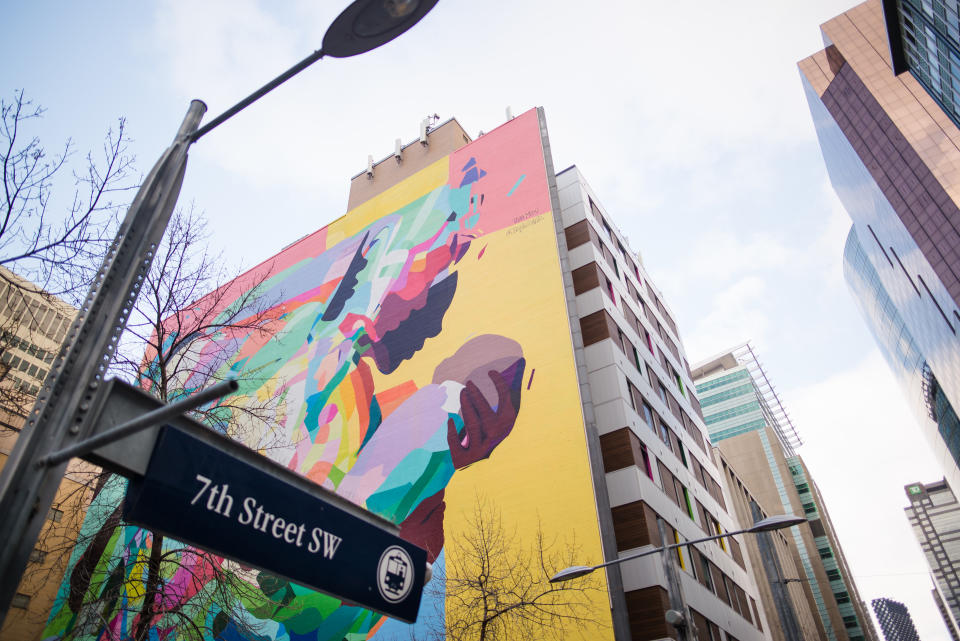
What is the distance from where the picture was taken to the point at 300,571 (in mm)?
3520

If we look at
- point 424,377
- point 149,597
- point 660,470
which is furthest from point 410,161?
point 149,597

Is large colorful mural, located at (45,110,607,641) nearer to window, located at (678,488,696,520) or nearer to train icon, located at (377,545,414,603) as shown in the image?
window, located at (678,488,696,520)

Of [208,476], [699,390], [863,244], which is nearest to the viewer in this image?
[208,476]

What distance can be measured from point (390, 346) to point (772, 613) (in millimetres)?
56547

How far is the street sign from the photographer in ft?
9.58

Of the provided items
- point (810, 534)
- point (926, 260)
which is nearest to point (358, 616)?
point (926, 260)

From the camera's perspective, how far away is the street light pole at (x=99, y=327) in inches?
99.6

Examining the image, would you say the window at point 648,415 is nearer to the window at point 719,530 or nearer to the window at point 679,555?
the window at point 679,555

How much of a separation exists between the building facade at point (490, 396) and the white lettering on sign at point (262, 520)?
41.4ft

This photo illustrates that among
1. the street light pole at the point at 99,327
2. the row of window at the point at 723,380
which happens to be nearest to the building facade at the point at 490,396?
the street light pole at the point at 99,327

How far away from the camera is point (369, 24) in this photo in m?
4.35

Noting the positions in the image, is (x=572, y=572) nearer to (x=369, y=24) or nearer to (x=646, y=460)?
(x=646, y=460)

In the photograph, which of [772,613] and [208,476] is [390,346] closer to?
[208,476]

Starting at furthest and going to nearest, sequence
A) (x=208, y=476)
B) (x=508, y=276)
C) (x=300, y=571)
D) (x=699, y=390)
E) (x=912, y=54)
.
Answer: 1. (x=699, y=390)
2. (x=912, y=54)
3. (x=508, y=276)
4. (x=300, y=571)
5. (x=208, y=476)
